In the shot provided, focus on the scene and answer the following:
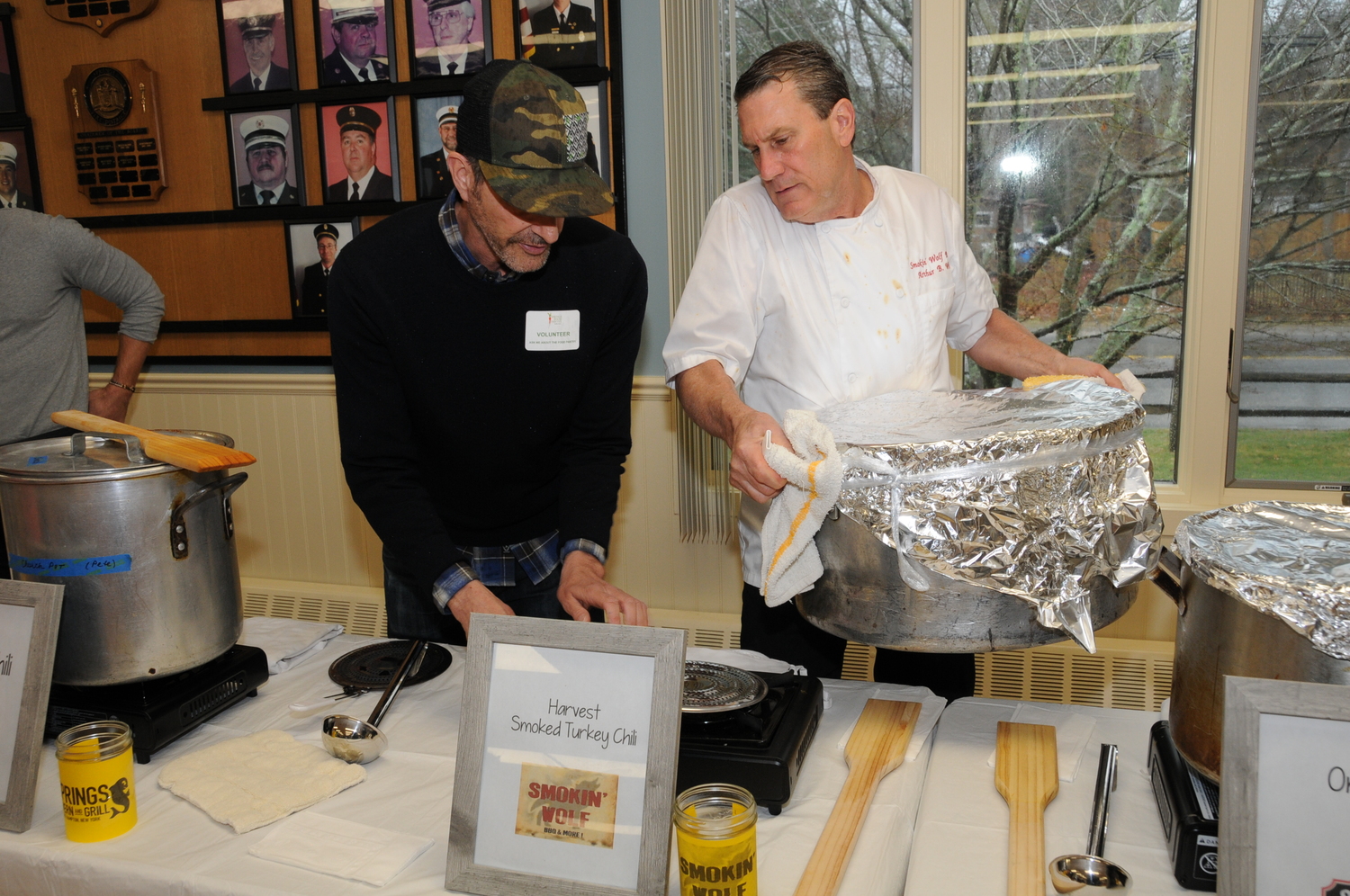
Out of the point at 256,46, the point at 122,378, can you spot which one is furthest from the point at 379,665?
the point at 256,46

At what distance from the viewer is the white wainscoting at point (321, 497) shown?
9.41 ft

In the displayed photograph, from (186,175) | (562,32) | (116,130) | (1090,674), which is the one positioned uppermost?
(562,32)

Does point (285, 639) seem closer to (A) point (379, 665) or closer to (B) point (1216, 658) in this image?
(A) point (379, 665)

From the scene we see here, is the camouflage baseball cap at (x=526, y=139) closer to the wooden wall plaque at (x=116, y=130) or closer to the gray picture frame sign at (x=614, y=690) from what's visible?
the gray picture frame sign at (x=614, y=690)

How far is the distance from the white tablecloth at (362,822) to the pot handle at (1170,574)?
1.09ft

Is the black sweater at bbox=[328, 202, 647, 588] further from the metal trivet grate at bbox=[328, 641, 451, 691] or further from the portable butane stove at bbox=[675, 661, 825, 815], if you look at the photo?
the portable butane stove at bbox=[675, 661, 825, 815]

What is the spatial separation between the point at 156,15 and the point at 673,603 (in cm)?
249

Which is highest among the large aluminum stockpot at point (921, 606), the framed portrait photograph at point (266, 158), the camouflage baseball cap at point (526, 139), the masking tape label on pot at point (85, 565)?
the framed portrait photograph at point (266, 158)

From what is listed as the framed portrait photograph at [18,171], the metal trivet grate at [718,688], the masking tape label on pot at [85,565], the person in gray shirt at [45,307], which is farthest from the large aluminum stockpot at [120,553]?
the framed portrait photograph at [18,171]

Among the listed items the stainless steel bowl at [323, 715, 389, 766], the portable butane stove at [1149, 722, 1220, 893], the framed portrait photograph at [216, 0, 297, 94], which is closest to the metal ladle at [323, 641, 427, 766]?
the stainless steel bowl at [323, 715, 389, 766]

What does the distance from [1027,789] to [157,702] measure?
3.32ft

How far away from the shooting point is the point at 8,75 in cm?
326

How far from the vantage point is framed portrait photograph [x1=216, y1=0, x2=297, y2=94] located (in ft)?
9.69

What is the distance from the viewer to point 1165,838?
0.95 meters
